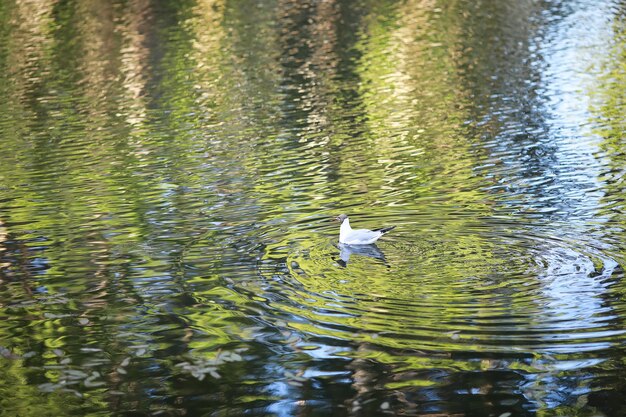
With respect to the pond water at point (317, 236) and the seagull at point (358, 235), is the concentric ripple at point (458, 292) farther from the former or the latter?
the seagull at point (358, 235)

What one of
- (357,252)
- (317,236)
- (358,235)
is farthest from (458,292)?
(317,236)

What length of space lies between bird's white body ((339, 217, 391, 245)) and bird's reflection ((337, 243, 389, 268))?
70 mm

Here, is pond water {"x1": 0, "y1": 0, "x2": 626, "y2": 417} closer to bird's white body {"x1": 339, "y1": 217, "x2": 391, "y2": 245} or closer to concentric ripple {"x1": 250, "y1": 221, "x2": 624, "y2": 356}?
concentric ripple {"x1": 250, "y1": 221, "x2": 624, "y2": 356}

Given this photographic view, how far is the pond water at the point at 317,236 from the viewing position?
11.2 m

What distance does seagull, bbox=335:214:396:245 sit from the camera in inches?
614

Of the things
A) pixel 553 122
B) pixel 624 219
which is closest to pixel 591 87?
pixel 553 122

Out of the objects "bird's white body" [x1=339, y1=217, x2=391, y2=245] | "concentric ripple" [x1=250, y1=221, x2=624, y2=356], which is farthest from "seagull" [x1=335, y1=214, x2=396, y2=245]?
"concentric ripple" [x1=250, y1=221, x2=624, y2=356]

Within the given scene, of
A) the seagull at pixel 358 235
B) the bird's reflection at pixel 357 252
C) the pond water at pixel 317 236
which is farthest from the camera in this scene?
the seagull at pixel 358 235

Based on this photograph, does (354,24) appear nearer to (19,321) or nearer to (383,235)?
(383,235)

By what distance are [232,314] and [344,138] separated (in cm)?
1236

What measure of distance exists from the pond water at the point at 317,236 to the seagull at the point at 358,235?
0.28 metres

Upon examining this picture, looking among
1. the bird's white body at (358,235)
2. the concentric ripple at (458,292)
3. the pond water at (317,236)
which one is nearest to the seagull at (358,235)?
the bird's white body at (358,235)

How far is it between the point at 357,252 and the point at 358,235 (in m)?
0.34

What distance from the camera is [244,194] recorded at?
65.2ft
